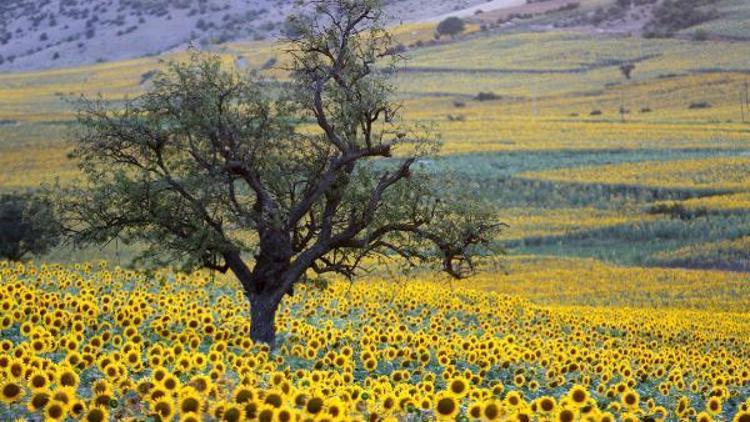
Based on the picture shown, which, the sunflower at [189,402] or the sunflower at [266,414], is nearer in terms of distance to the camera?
the sunflower at [266,414]

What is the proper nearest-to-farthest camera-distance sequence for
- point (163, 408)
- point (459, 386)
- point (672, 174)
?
point (163, 408) < point (459, 386) < point (672, 174)

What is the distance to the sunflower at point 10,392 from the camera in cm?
686

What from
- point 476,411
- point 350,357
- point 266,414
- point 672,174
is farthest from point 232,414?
point 672,174

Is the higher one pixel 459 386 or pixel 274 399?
pixel 274 399

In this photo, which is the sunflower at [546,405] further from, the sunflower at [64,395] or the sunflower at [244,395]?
the sunflower at [64,395]

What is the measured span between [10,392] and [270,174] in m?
7.48

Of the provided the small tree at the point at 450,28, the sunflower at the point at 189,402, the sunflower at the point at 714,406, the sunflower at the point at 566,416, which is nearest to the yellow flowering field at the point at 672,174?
the sunflower at the point at 714,406

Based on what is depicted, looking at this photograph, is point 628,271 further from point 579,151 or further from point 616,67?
point 616,67

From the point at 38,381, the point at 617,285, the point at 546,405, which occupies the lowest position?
the point at 617,285

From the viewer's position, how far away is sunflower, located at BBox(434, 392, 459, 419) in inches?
282

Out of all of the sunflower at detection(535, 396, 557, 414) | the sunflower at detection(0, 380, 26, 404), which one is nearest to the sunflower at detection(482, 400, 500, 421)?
the sunflower at detection(535, 396, 557, 414)

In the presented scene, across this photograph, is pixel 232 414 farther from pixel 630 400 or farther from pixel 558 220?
pixel 558 220

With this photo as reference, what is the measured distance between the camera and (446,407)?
7.20 metres

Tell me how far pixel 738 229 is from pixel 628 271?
6393 mm
